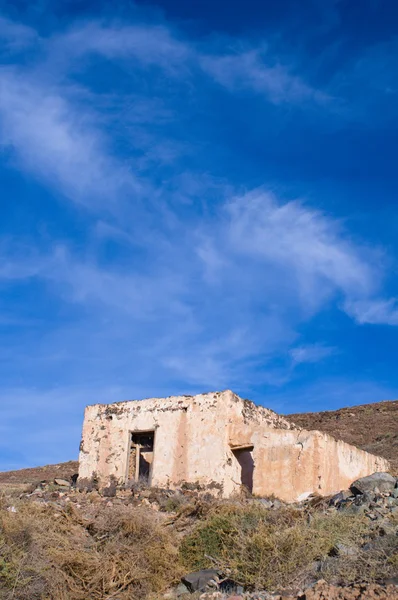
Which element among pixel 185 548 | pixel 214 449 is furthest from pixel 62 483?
pixel 185 548

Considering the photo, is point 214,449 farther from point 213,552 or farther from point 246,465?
point 213,552

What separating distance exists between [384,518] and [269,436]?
6870mm

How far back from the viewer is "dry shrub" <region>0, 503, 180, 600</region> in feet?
35.3

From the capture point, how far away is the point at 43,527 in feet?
40.7

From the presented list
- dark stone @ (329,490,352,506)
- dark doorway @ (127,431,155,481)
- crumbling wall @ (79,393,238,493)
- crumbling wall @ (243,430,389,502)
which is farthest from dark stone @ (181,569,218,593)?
dark doorway @ (127,431,155,481)

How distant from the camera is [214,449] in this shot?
60.7 feet

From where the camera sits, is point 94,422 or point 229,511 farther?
point 94,422

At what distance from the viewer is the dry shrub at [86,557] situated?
10750 millimetres

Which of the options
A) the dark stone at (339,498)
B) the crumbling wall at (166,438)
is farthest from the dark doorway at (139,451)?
the dark stone at (339,498)

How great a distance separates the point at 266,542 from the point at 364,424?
31.0 meters

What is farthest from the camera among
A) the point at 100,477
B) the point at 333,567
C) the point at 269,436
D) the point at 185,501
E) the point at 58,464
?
the point at 58,464

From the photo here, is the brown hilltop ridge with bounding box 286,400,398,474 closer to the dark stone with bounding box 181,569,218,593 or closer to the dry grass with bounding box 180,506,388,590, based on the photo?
the dry grass with bounding box 180,506,388,590

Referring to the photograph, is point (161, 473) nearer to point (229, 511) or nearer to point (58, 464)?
point (229, 511)

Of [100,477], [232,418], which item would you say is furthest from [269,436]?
[100,477]
